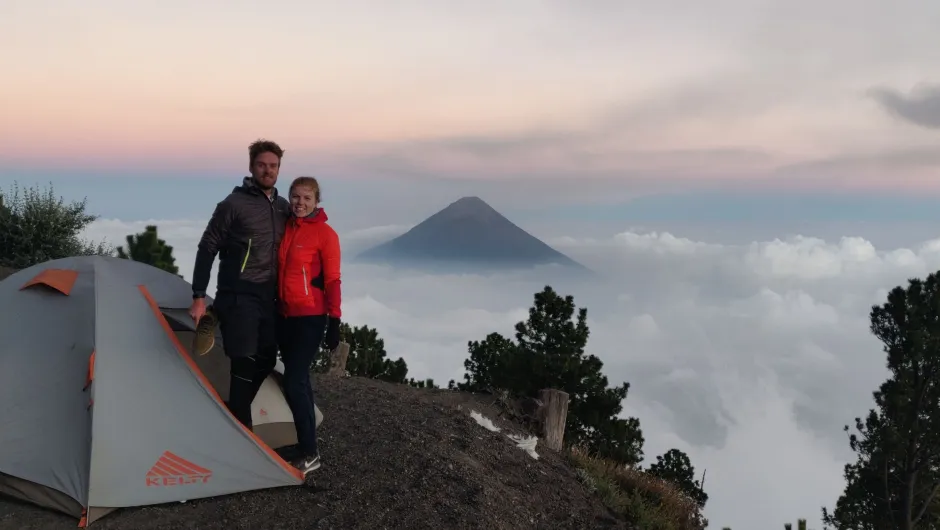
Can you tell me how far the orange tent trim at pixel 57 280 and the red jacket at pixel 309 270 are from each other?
273 cm

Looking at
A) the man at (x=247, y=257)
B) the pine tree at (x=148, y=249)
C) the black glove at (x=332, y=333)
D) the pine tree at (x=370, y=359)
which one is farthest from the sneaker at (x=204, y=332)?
the pine tree at (x=148, y=249)

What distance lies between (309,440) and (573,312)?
886cm

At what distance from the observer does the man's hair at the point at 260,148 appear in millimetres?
6512

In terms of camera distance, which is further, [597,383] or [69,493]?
[597,383]

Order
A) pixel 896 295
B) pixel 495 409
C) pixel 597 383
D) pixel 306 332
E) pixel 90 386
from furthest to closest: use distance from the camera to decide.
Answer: pixel 896 295
pixel 597 383
pixel 495 409
pixel 90 386
pixel 306 332

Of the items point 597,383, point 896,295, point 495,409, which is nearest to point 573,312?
point 597,383

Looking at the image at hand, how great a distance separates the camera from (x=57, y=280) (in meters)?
7.70

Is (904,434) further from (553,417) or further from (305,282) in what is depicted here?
(305,282)

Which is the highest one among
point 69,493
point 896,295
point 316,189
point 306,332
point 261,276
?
point 896,295

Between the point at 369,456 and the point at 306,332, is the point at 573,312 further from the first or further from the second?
the point at 306,332

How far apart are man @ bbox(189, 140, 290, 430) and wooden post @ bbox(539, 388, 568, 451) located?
19.0 feet

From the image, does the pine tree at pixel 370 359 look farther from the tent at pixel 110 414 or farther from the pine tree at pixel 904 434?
the pine tree at pixel 904 434

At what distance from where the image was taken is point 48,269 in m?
7.98

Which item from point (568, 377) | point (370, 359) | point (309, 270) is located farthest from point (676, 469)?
point (309, 270)
